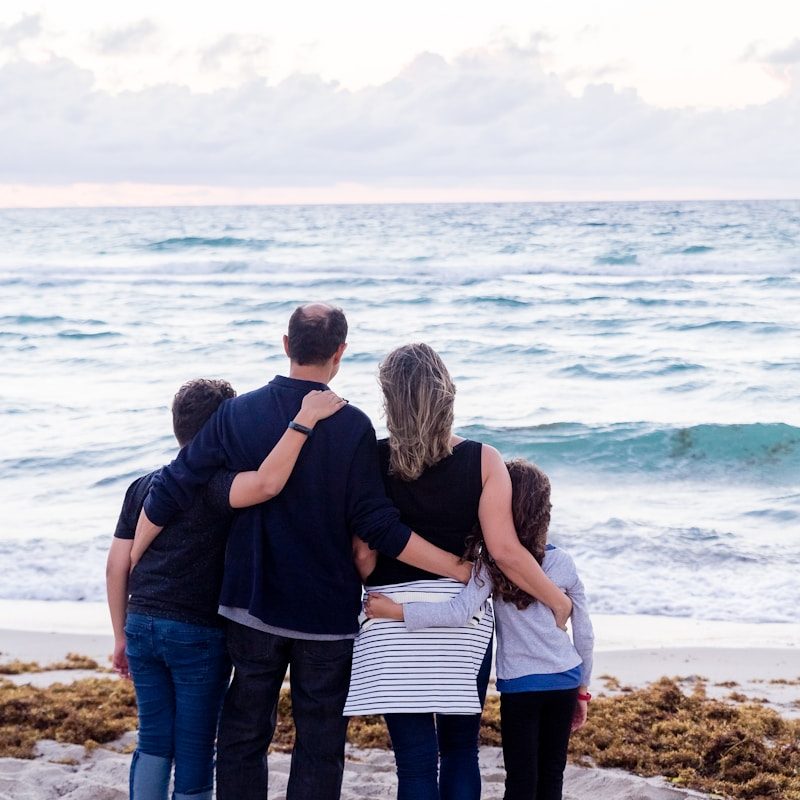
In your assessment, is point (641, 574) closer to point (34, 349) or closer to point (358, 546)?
point (358, 546)

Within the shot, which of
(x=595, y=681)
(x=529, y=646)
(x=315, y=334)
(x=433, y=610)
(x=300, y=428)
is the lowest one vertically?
(x=595, y=681)

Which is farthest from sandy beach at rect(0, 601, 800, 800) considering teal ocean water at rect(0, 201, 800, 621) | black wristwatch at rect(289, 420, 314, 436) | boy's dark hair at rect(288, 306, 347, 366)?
boy's dark hair at rect(288, 306, 347, 366)

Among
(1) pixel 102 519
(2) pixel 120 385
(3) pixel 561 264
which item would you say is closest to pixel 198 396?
(1) pixel 102 519

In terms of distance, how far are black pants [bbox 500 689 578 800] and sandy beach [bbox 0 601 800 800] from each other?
1010 mm

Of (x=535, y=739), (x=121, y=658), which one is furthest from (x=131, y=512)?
(x=535, y=739)

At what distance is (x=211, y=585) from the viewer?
2930 millimetres

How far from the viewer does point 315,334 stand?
2.73 meters

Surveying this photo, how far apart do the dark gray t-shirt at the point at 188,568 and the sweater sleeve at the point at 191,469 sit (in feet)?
0.22

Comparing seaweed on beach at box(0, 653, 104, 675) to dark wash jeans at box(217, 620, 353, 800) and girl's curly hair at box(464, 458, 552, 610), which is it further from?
girl's curly hair at box(464, 458, 552, 610)

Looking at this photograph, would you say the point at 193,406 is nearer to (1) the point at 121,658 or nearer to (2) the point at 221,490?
(2) the point at 221,490

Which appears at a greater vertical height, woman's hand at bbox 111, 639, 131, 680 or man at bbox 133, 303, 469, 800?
man at bbox 133, 303, 469, 800

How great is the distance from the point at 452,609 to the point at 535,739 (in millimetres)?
491

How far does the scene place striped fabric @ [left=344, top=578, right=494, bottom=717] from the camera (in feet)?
9.02

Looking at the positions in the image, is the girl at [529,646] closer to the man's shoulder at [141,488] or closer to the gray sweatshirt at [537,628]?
the gray sweatshirt at [537,628]
